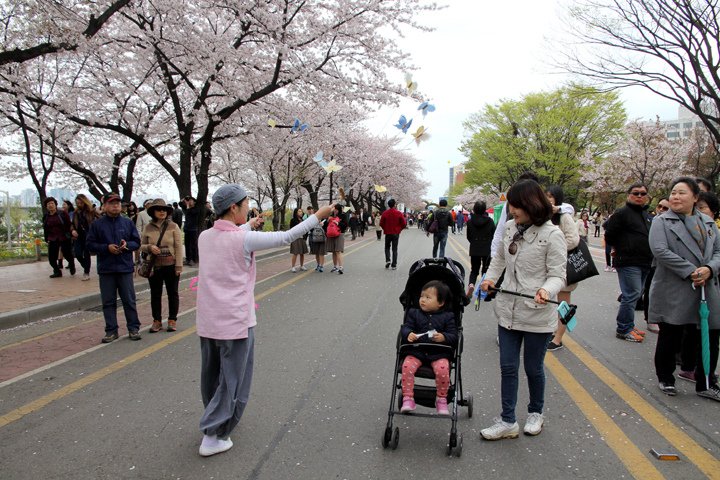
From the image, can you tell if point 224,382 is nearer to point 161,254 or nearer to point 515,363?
point 515,363

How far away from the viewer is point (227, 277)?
333cm

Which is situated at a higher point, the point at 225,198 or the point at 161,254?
the point at 225,198

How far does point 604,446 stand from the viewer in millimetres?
3363

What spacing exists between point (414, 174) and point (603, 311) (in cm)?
5684

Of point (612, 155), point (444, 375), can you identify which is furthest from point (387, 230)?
point (612, 155)

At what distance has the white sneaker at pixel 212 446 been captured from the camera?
10.7 ft

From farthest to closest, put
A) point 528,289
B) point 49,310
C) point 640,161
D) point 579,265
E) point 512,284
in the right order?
point 640,161 → point 49,310 → point 579,265 → point 512,284 → point 528,289

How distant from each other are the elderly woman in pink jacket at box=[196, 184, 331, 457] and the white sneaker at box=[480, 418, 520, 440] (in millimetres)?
1727

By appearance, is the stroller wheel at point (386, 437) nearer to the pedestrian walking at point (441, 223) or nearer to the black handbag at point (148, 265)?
the black handbag at point (148, 265)

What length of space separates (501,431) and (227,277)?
7.10ft

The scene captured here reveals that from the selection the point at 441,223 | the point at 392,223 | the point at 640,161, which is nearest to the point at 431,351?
the point at 441,223

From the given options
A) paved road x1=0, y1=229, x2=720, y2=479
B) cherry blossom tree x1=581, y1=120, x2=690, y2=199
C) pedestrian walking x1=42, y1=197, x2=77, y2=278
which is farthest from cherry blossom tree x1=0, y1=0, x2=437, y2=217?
cherry blossom tree x1=581, y1=120, x2=690, y2=199

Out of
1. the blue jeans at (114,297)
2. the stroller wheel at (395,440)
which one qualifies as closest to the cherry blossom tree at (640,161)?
the blue jeans at (114,297)

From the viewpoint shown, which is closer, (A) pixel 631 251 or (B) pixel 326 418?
(B) pixel 326 418
